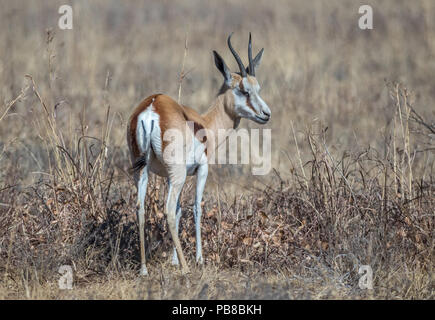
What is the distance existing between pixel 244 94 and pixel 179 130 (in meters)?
1.01

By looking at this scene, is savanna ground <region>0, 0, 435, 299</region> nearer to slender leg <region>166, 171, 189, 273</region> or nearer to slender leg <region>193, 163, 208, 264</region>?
slender leg <region>193, 163, 208, 264</region>

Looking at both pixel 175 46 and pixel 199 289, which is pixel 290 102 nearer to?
pixel 175 46

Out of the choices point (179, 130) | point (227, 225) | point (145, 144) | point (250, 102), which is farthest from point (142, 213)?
point (250, 102)

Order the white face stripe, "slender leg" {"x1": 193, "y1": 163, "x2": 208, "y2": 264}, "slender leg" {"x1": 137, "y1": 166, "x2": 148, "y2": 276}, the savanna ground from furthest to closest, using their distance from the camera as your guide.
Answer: the white face stripe < "slender leg" {"x1": 193, "y1": 163, "x2": 208, "y2": 264} < "slender leg" {"x1": 137, "y1": 166, "x2": 148, "y2": 276} < the savanna ground

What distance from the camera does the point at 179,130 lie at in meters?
5.62

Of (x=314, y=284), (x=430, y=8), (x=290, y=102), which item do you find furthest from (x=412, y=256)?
(x=430, y=8)

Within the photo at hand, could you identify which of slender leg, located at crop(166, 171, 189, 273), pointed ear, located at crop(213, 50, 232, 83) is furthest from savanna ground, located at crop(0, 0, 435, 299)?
pointed ear, located at crop(213, 50, 232, 83)

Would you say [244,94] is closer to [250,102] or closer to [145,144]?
[250,102]

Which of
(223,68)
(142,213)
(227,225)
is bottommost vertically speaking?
Result: (227,225)

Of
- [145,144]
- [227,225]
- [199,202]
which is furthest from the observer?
[227,225]

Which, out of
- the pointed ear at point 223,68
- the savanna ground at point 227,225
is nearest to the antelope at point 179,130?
the pointed ear at point 223,68

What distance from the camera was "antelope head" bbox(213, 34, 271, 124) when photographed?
6297 mm

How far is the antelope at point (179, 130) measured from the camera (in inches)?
218

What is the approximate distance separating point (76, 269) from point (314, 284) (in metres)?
1.99
